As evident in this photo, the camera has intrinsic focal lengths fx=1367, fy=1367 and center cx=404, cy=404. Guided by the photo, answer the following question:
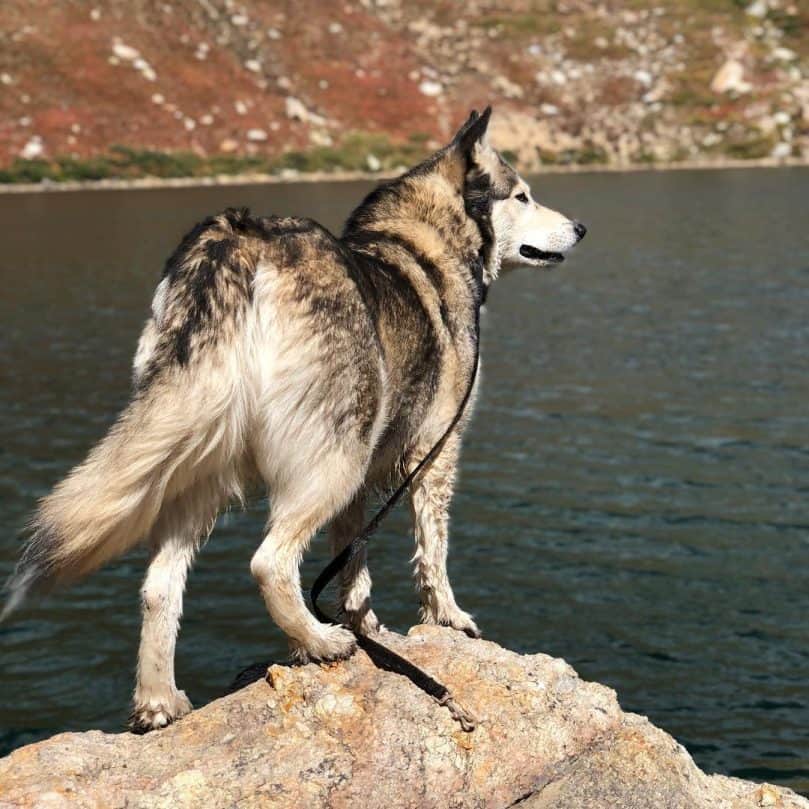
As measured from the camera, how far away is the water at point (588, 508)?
1275cm

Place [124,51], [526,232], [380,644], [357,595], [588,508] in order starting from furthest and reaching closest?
[124,51] → [588,508] → [526,232] → [357,595] → [380,644]

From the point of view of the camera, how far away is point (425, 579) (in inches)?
339

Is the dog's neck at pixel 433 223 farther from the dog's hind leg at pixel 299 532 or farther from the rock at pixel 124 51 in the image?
the rock at pixel 124 51

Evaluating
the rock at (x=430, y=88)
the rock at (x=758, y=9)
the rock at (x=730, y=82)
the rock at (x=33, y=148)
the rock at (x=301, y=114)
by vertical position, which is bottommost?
the rock at (x=33, y=148)

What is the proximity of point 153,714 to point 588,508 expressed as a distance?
36.1 feet

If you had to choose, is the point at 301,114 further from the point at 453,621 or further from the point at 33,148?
the point at 453,621

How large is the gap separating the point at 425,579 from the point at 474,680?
129cm

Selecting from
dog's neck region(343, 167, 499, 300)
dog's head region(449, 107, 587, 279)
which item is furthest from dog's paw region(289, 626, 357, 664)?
dog's head region(449, 107, 587, 279)

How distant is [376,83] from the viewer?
77.9 meters

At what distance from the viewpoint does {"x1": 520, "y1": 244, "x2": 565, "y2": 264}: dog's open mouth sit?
382 inches

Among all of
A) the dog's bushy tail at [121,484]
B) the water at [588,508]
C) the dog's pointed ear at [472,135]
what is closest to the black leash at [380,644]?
the dog's bushy tail at [121,484]

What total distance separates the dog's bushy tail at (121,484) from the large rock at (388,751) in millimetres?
957

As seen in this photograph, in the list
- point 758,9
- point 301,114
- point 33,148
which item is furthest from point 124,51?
point 758,9

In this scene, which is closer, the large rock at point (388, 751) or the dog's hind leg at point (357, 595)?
the large rock at point (388, 751)
